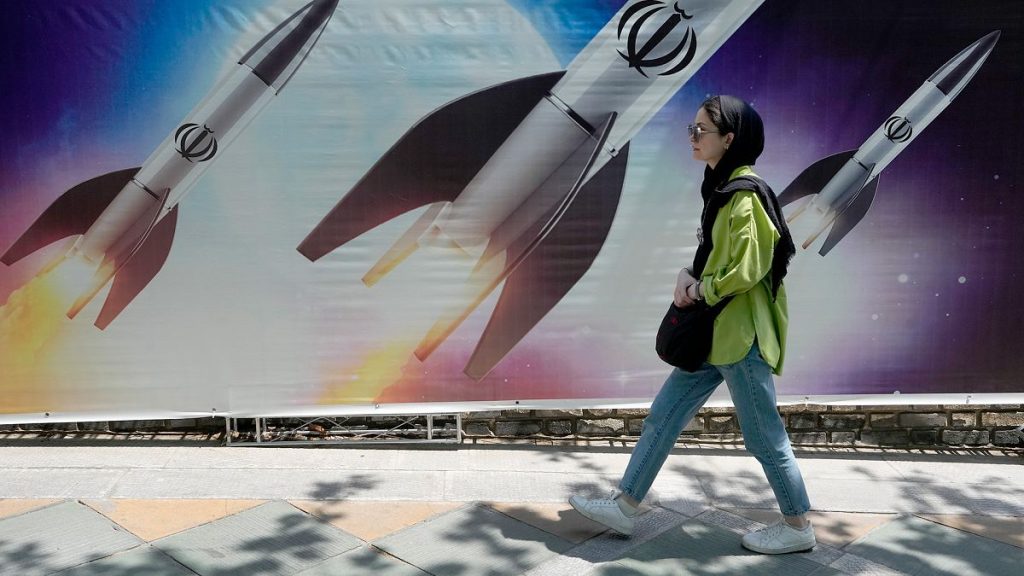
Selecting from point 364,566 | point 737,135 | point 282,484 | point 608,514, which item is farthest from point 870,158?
point 282,484

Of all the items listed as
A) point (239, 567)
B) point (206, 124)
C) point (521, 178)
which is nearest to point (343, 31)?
point (206, 124)

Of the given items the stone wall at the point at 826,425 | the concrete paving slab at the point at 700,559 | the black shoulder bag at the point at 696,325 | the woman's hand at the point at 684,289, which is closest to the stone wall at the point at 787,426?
the stone wall at the point at 826,425

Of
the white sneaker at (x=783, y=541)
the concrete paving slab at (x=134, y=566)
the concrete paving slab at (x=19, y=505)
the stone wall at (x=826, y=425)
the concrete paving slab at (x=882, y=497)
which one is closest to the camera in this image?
the concrete paving slab at (x=134, y=566)

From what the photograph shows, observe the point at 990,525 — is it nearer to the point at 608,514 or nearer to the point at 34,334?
the point at 608,514

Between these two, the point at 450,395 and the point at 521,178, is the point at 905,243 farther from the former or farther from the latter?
the point at 450,395

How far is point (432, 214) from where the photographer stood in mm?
4758

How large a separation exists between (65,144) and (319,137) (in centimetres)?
136

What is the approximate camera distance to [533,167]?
473 centimetres

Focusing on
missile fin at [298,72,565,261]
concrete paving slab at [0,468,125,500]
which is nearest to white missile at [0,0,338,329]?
missile fin at [298,72,565,261]

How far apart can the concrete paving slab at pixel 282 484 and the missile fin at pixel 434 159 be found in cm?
124

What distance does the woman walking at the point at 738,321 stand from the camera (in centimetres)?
342

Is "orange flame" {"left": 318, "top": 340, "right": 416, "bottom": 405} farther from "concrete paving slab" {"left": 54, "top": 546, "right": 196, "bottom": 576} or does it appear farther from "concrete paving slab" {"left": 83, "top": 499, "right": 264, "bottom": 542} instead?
"concrete paving slab" {"left": 54, "top": 546, "right": 196, "bottom": 576}

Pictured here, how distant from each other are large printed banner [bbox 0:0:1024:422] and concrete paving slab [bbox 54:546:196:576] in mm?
1347

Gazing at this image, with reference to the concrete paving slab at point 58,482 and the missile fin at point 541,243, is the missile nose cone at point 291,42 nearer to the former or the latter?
the missile fin at point 541,243
